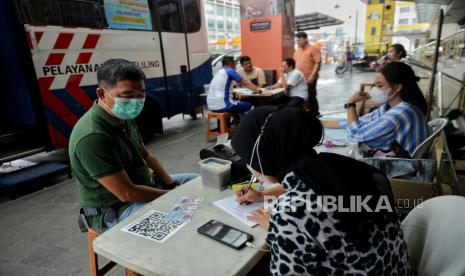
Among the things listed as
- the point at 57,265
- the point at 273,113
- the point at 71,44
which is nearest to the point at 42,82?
the point at 71,44

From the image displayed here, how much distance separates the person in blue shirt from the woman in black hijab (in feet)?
4.16

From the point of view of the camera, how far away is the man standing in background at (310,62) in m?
5.83

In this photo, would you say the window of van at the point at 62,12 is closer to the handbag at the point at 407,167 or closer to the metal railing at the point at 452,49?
the handbag at the point at 407,167

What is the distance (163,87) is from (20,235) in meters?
3.06

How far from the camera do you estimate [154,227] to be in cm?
118

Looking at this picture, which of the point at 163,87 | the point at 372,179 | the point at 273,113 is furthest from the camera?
the point at 163,87

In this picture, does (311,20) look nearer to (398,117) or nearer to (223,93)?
(223,93)

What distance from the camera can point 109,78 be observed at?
64.1 inches

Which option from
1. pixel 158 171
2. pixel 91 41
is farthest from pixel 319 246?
pixel 91 41

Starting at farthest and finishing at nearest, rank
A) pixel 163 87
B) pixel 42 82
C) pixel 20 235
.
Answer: pixel 163 87 → pixel 42 82 → pixel 20 235

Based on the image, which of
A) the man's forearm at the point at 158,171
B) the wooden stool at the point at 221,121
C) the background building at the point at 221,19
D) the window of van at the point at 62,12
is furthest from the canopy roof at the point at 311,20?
the man's forearm at the point at 158,171

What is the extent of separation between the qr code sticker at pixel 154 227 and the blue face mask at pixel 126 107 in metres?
0.69

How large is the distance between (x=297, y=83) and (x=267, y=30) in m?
2.95

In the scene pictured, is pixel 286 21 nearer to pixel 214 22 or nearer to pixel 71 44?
pixel 71 44
